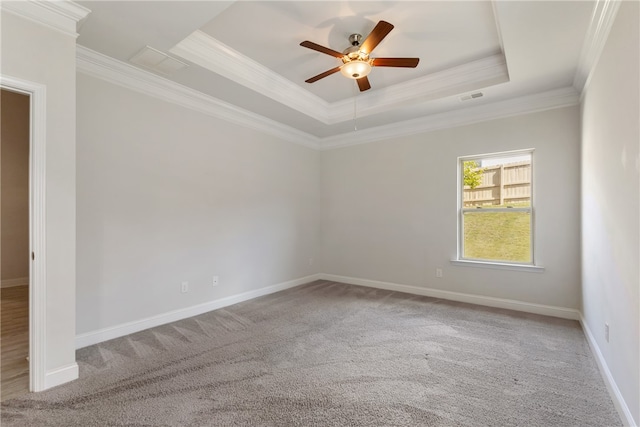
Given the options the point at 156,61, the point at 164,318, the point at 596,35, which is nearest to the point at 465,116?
the point at 596,35

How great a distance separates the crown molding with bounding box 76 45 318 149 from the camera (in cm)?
274

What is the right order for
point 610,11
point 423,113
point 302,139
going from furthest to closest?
point 302,139, point 423,113, point 610,11

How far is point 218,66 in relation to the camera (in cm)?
305

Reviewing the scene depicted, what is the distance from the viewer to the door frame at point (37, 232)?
199 cm

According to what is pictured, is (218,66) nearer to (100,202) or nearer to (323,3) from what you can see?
(323,3)

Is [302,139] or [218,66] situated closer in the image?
[218,66]

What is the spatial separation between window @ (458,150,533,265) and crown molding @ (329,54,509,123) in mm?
1087

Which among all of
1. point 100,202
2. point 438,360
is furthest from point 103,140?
point 438,360

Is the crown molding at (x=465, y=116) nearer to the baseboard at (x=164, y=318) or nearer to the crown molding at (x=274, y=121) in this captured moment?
the crown molding at (x=274, y=121)

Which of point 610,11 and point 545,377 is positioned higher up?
point 610,11

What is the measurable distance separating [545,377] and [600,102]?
228 centimetres

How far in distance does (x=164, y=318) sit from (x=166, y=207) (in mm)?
1289

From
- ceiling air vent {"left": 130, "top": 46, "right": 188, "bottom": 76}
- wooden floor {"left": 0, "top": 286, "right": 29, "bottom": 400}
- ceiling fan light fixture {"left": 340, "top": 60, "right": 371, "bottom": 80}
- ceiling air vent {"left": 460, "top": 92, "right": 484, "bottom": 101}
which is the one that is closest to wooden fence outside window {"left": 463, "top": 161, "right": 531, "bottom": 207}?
ceiling air vent {"left": 460, "top": 92, "right": 484, "bottom": 101}

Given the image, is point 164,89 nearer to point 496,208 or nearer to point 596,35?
point 596,35
